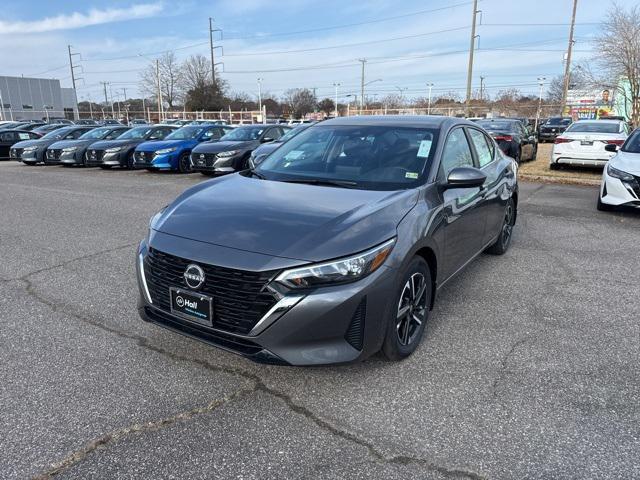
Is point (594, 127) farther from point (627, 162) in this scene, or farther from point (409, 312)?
point (409, 312)

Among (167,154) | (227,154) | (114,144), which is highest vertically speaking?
(114,144)

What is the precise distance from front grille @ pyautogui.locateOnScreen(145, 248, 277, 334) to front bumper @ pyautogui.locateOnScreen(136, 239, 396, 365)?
43 millimetres

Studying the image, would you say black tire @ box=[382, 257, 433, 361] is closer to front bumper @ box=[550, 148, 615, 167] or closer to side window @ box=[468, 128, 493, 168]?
side window @ box=[468, 128, 493, 168]

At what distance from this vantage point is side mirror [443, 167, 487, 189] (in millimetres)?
3572

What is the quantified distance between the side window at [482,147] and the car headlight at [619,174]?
342cm

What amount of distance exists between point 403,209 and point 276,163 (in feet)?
4.99

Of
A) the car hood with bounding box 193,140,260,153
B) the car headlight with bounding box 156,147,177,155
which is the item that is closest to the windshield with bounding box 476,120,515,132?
the car hood with bounding box 193,140,260,153

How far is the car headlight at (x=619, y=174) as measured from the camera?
731cm

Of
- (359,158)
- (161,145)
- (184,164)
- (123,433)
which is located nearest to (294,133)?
(359,158)

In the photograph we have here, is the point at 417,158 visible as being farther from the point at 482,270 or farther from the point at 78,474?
the point at 78,474

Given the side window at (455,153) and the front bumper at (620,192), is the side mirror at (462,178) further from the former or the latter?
the front bumper at (620,192)

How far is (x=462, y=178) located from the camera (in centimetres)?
356

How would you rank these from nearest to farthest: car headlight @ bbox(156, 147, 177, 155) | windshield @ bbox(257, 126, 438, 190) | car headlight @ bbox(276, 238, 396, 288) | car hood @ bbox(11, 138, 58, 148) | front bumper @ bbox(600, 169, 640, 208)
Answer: car headlight @ bbox(276, 238, 396, 288) → windshield @ bbox(257, 126, 438, 190) → front bumper @ bbox(600, 169, 640, 208) → car headlight @ bbox(156, 147, 177, 155) → car hood @ bbox(11, 138, 58, 148)

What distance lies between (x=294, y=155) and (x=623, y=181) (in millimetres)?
5843
